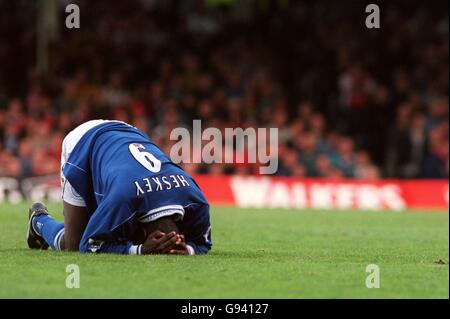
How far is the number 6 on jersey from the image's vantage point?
365 inches

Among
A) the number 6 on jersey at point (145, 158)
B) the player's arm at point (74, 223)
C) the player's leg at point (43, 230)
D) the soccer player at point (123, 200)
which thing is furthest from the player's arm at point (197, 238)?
the player's leg at point (43, 230)

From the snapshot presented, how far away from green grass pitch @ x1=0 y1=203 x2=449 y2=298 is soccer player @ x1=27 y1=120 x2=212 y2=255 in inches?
7.3

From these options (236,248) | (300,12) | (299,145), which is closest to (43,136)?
(299,145)

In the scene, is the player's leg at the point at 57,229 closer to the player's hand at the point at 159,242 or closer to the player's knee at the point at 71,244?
the player's knee at the point at 71,244

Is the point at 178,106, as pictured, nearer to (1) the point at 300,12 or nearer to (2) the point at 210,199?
(2) the point at 210,199

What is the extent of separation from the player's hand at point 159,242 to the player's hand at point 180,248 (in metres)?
0.05

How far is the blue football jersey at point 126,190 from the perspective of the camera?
8938mm

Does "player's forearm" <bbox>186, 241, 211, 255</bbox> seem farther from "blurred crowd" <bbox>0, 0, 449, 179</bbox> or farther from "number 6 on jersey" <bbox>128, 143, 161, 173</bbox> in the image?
"blurred crowd" <bbox>0, 0, 449, 179</bbox>

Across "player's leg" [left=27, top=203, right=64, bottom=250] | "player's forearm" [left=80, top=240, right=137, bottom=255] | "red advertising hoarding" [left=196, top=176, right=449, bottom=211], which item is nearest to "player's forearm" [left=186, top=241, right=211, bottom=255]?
"player's forearm" [left=80, top=240, right=137, bottom=255]

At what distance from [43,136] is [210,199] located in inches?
138

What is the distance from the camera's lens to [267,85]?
23484mm

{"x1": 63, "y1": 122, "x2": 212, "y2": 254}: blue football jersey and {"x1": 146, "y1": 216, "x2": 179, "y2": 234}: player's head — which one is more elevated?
{"x1": 63, "y1": 122, "x2": 212, "y2": 254}: blue football jersey

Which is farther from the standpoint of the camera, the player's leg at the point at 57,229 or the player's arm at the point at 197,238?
the player's leg at the point at 57,229
